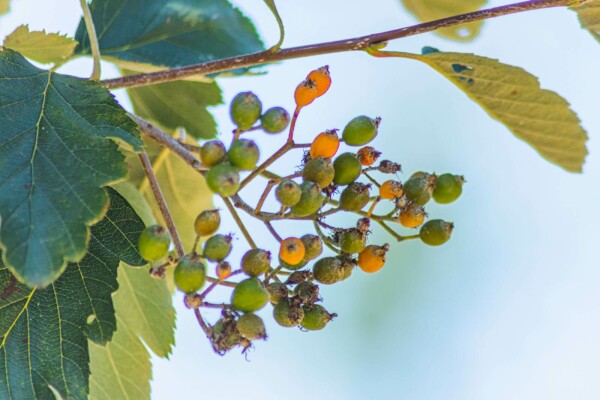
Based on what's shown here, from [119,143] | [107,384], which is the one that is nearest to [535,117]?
[119,143]

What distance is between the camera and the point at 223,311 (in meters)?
1.17

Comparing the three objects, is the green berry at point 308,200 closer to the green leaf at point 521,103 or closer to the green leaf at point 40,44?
the green leaf at point 521,103

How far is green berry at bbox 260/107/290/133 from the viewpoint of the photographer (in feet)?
4.02

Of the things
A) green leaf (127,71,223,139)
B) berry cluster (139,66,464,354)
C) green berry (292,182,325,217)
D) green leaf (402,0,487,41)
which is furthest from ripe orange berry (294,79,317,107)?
green leaf (402,0,487,41)

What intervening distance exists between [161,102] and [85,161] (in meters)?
0.78

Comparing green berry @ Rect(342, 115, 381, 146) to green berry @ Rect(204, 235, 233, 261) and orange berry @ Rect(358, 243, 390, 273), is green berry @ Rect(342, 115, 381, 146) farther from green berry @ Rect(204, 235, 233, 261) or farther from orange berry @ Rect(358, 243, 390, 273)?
green berry @ Rect(204, 235, 233, 261)

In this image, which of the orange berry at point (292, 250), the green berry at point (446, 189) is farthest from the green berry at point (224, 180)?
the green berry at point (446, 189)

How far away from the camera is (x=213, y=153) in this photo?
1.18 metres

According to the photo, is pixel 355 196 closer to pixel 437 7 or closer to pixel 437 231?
pixel 437 231

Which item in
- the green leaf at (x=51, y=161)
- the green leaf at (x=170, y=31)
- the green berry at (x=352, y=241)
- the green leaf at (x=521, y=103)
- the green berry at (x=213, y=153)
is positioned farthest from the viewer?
the green leaf at (x=170, y=31)

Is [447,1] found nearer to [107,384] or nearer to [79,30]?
[79,30]

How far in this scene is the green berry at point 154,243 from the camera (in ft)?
3.90

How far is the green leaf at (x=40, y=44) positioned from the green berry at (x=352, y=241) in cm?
71

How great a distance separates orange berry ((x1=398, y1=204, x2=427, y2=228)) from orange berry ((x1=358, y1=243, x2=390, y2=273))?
82 mm
